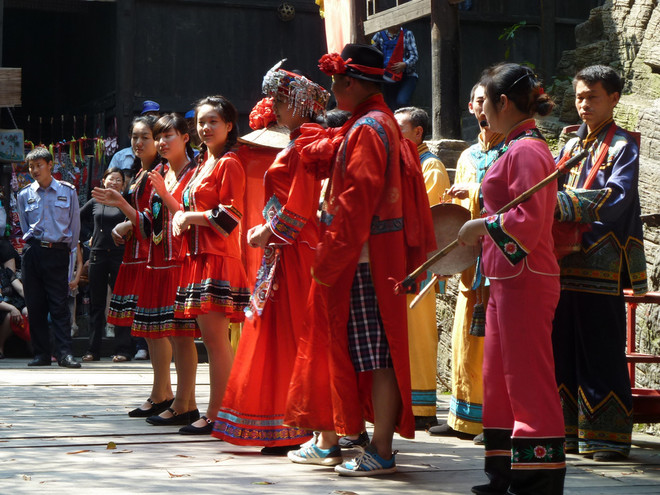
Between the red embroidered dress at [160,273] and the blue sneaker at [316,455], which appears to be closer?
the blue sneaker at [316,455]

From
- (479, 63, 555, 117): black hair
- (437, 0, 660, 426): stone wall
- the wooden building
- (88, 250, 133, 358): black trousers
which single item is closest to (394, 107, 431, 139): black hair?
(437, 0, 660, 426): stone wall

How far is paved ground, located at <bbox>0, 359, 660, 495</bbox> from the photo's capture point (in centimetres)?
376

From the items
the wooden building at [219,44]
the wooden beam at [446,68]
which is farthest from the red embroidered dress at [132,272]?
the wooden building at [219,44]

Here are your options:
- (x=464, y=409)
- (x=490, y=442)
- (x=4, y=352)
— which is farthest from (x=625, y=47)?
(x=4, y=352)

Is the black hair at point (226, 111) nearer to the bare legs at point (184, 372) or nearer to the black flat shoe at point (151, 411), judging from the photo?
the bare legs at point (184, 372)

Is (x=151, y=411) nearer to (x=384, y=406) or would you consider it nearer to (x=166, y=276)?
(x=166, y=276)

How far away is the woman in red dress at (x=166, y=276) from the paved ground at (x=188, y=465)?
22 cm

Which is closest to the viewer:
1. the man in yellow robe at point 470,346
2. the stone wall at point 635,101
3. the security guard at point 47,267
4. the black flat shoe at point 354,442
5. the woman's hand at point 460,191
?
the woman's hand at point 460,191

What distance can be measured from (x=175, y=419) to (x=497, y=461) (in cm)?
227

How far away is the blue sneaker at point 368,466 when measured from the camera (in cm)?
396

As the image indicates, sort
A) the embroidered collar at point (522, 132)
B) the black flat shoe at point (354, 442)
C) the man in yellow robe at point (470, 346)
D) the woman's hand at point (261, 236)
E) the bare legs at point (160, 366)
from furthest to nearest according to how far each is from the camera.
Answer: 1. the bare legs at point (160, 366)
2. the man in yellow robe at point (470, 346)
3. the black flat shoe at point (354, 442)
4. the woman's hand at point (261, 236)
5. the embroidered collar at point (522, 132)

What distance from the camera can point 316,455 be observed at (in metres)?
4.23

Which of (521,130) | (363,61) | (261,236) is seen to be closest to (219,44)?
(261,236)

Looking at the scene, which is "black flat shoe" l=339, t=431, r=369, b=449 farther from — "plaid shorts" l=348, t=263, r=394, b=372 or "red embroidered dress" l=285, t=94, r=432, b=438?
"plaid shorts" l=348, t=263, r=394, b=372
